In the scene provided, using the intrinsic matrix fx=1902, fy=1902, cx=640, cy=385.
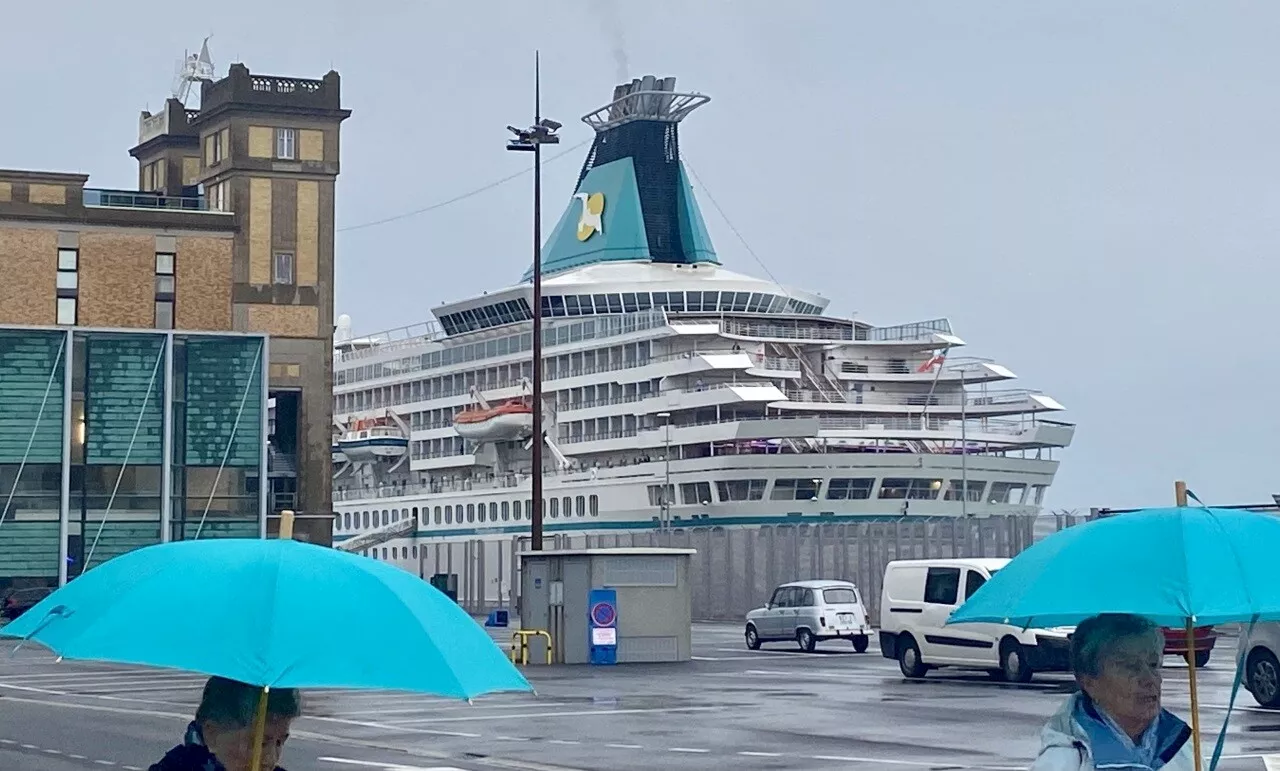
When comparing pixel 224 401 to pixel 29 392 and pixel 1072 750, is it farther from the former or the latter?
pixel 1072 750

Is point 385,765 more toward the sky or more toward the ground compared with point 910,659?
more toward the ground

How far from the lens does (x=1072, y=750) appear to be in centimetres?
489

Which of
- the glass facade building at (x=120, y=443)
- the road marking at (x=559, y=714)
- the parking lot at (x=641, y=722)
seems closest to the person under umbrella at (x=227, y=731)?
the parking lot at (x=641, y=722)

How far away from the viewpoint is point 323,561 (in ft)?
16.0

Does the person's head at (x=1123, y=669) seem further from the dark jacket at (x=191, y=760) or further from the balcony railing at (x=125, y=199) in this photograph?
the balcony railing at (x=125, y=199)

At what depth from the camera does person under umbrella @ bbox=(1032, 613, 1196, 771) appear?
4.95 m

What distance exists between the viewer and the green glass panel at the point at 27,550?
4994 centimetres

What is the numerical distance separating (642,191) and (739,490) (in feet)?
64.7

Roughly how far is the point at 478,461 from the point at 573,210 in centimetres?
1343

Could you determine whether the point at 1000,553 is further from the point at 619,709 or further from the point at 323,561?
the point at 323,561

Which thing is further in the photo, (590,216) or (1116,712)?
(590,216)

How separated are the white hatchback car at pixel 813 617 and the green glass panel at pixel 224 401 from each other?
18.8 m

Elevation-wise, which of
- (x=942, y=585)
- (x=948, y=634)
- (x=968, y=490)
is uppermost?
(x=968, y=490)

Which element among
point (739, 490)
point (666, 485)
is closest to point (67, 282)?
point (666, 485)
